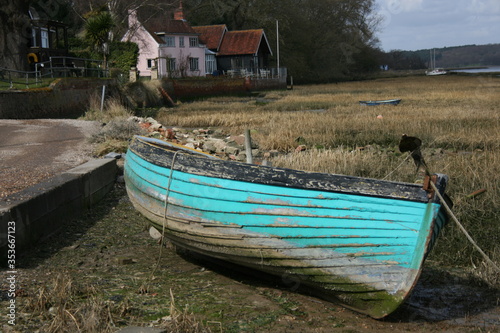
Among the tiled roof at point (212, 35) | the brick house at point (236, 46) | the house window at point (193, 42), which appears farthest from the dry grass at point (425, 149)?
the tiled roof at point (212, 35)

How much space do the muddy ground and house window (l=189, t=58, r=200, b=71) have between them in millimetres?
49890

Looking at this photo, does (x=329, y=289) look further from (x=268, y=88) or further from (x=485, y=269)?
(x=268, y=88)

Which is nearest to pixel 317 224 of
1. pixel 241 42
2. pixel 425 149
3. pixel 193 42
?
pixel 425 149

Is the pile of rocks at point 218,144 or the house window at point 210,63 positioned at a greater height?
the house window at point 210,63

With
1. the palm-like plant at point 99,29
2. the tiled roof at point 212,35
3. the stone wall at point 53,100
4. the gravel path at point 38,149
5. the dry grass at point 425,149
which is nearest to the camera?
the dry grass at point 425,149

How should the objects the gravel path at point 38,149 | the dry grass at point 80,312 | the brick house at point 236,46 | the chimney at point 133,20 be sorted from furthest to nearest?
the brick house at point 236,46, the chimney at point 133,20, the gravel path at point 38,149, the dry grass at point 80,312

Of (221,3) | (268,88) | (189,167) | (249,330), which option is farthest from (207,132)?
(221,3)

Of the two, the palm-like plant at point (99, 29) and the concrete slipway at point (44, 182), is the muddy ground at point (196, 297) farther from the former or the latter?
the palm-like plant at point (99, 29)

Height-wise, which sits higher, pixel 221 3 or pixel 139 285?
pixel 221 3

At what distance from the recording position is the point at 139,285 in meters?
5.93

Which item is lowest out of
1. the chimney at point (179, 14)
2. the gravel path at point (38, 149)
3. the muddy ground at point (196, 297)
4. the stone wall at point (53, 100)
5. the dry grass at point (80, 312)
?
the muddy ground at point (196, 297)

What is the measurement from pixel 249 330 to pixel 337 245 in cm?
105

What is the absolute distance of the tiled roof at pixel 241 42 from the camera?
58500mm

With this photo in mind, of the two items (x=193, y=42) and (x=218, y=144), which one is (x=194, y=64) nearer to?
(x=193, y=42)
